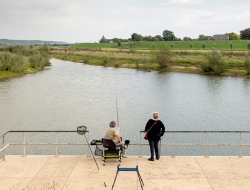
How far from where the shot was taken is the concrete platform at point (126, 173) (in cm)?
959

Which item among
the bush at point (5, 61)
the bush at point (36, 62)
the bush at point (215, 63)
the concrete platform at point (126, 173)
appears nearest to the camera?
the concrete platform at point (126, 173)

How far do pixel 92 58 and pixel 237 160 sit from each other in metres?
109

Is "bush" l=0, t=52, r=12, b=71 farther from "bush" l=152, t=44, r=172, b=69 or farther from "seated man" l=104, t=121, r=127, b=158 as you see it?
"seated man" l=104, t=121, r=127, b=158

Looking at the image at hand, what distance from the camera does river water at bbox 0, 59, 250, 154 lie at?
32.4 m

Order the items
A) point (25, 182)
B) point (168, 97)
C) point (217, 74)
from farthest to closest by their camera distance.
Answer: point (217, 74), point (168, 97), point (25, 182)

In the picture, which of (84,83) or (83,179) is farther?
(84,83)

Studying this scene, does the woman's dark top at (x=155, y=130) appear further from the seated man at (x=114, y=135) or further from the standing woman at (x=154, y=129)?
the seated man at (x=114, y=135)

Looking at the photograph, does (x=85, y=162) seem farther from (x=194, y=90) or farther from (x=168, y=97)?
(x=194, y=90)

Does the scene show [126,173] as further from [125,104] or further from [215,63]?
[215,63]

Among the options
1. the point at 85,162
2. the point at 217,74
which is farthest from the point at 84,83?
the point at 85,162

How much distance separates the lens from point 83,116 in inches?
1427

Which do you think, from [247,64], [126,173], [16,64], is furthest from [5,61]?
[126,173]

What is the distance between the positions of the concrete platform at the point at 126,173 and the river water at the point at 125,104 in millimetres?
7359

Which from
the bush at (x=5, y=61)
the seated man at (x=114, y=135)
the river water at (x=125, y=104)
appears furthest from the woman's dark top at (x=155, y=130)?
the bush at (x=5, y=61)
